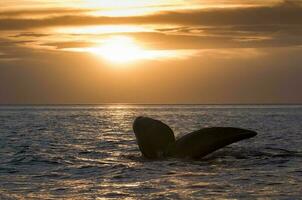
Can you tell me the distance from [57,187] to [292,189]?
20.3ft

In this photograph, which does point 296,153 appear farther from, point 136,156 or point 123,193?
point 123,193

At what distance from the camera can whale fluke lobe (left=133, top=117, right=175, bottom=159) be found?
24156mm

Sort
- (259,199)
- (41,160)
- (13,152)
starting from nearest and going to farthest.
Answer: (259,199) < (41,160) < (13,152)

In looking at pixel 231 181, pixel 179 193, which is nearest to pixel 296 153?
pixel 231 181

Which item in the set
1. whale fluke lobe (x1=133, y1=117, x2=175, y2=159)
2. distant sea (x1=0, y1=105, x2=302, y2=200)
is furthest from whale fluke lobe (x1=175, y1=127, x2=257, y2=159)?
whale fluke lobe (x1=133, y1=117, x2=175, y2=159)

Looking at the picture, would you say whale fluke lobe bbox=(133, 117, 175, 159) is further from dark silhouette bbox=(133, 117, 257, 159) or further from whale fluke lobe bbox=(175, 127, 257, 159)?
whale fluke lobe bbox=(175, 127, 257, 159)

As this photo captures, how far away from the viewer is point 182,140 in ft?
→ 77.6

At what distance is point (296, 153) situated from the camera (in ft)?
85.6

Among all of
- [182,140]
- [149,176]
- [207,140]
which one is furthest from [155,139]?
[149,176]

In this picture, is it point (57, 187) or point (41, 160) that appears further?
point (41, 160)

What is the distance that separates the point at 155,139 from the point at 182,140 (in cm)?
111

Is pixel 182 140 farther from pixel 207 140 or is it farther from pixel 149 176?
pixel 149 176

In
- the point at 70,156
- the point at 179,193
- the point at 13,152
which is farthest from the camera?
the point at 13,152

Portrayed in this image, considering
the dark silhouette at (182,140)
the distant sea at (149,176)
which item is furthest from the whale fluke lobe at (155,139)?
the distant sea at (149,176)
